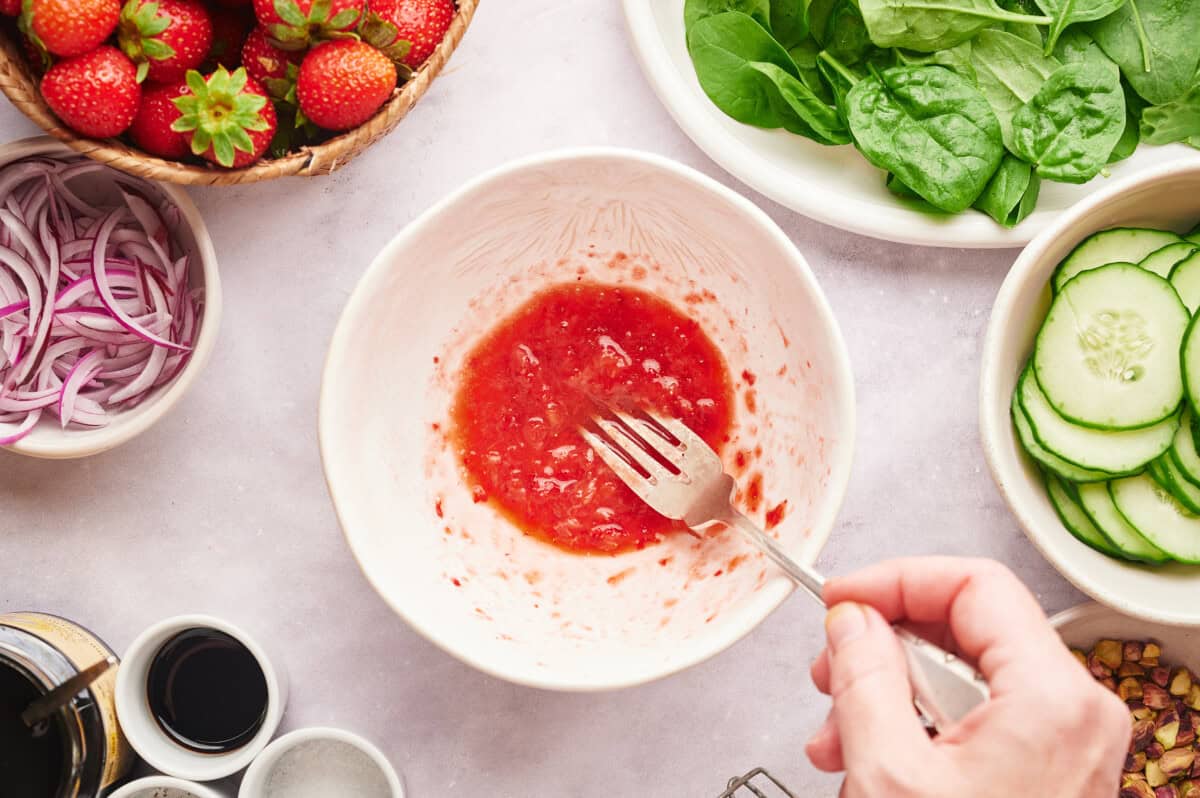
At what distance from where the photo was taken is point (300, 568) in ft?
4.86

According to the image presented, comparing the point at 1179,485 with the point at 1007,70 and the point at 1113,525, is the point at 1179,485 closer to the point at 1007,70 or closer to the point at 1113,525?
the point at 1113,525

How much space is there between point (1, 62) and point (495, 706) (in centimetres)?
99

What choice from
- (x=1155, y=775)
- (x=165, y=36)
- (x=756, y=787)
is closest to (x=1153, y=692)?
(x=1155, y=775)

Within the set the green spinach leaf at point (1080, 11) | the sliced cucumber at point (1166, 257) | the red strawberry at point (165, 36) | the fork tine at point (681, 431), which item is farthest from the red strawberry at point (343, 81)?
the sliced cucumber at point (1166, 257)

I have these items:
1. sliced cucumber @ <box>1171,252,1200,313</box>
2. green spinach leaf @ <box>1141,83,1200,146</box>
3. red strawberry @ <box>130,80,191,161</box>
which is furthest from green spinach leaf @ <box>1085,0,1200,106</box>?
red strawberry @ <box>130,80,191,161</box>

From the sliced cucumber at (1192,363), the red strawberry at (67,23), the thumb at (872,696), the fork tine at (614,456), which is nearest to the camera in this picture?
the thumb at (872,696)

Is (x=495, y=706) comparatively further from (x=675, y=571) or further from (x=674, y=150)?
(x=674, y=150)

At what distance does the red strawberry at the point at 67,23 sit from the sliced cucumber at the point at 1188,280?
4.24 ft

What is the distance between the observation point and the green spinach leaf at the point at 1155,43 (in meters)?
1.41

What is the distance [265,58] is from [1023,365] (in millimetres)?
1018

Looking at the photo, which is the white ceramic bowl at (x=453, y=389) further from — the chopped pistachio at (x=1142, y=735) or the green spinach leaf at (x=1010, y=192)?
the chopped pistachio at (x=1142, y=735)

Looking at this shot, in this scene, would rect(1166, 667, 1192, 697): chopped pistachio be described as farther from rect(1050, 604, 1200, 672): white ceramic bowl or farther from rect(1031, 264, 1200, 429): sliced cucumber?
rect(1031, 264, 1200, 429): sliced cucumber

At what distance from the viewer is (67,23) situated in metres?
1.16

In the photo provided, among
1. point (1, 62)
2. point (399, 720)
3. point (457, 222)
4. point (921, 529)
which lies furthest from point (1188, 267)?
point (1, 62)
